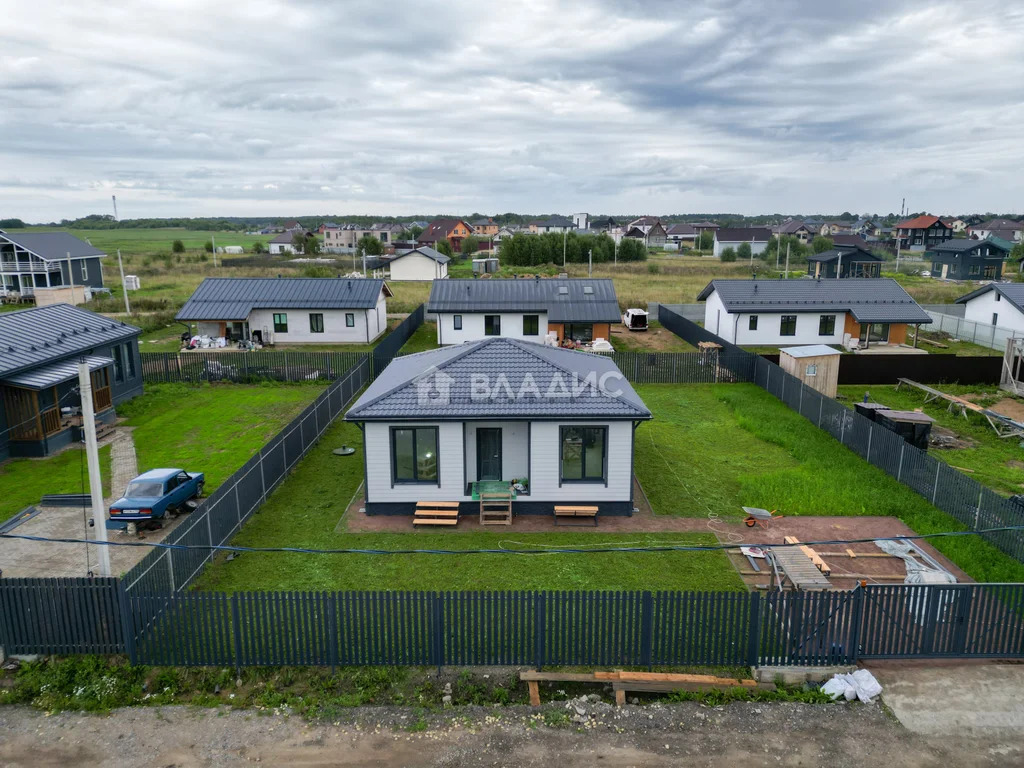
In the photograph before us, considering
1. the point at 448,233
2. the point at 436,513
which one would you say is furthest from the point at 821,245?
the point at 436,513

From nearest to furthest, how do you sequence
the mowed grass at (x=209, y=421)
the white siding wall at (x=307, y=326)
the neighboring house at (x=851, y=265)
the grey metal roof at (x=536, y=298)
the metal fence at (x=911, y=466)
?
the metal fence at (x=911, y=466), the mowed grass at (x=209, y=421), the grey metal roof at (x=536, y=298), the white siding wall at (x=307, y=326), the neighboring house at (x=851, y=265)

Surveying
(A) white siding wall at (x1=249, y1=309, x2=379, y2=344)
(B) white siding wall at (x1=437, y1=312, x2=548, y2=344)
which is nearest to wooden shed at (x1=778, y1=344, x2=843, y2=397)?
(B) white siding wall at (x1=437, y1=312, x2=548, y2=344)

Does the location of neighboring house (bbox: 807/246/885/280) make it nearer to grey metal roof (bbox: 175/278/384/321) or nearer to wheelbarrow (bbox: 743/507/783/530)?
grey metal roof (bbox: 175/278/384/321)

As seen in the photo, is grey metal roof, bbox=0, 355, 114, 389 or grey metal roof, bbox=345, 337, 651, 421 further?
grey metal roof, bbox=0, 355, 114, 389

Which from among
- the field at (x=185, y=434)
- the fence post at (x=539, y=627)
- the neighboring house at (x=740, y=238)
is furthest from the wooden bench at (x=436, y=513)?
the neighboring house at (x=740, y=238)

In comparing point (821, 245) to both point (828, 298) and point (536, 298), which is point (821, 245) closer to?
point (828, 298)

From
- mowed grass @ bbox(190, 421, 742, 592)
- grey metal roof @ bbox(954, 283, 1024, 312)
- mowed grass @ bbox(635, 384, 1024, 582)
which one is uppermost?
grey metal roof @ bbox(954, 283, 1024, 312)

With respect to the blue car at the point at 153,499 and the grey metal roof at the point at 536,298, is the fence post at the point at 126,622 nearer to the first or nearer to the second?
the blue car at the point at 153,499
